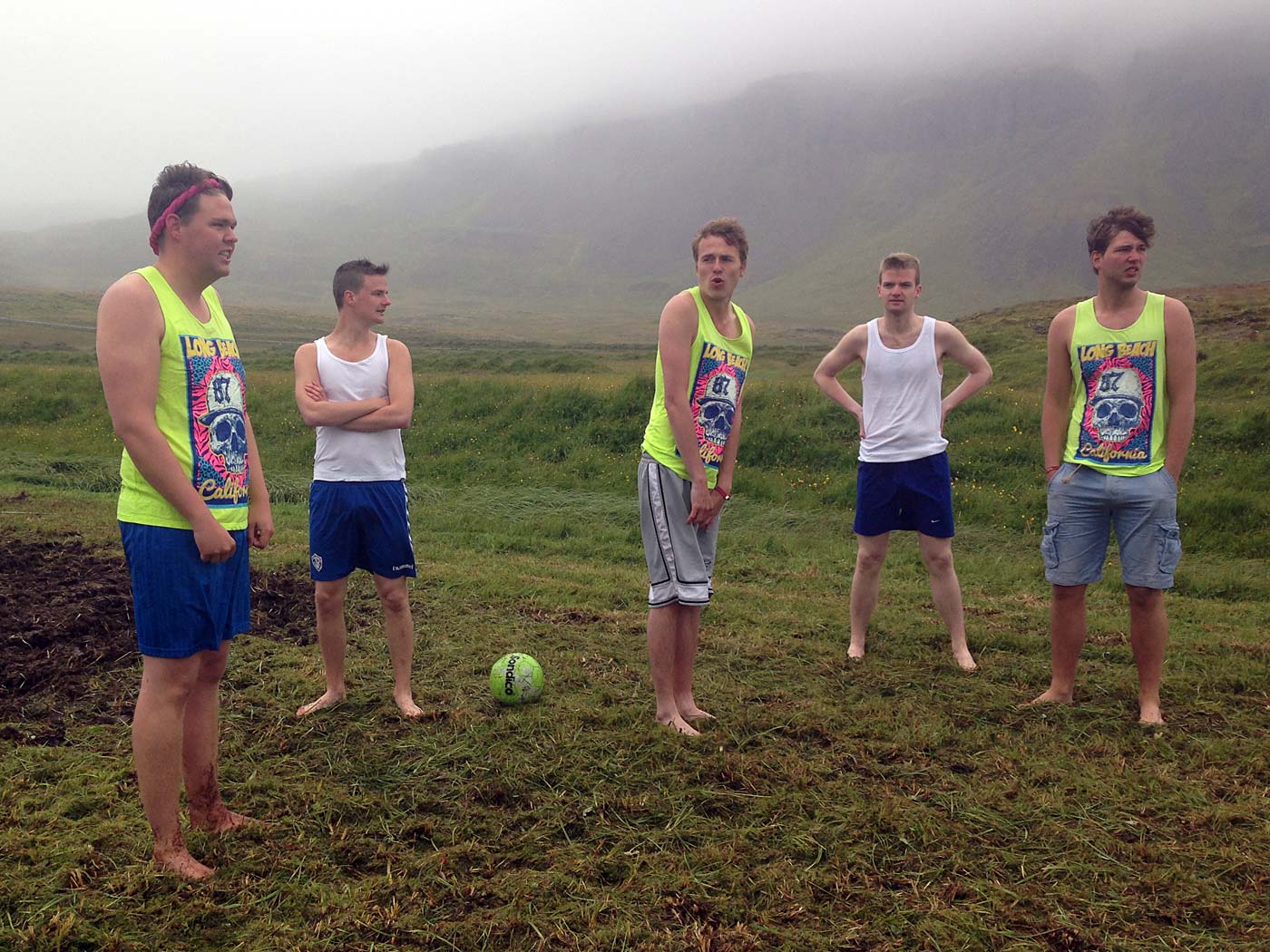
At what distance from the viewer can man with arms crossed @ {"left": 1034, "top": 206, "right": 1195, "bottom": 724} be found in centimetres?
486

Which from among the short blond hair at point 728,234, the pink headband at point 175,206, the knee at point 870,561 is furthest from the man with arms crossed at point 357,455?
the knee at point 870,561

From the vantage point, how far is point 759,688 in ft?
18.5

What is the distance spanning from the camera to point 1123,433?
4902mm

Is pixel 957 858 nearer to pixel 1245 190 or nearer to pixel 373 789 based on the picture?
pixel 373 789

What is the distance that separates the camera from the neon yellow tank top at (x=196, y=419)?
3250mm

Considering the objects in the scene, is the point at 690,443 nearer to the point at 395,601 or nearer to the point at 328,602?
the point at 395,601

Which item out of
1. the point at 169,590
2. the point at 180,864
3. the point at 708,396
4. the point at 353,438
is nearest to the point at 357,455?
the point at 353,438

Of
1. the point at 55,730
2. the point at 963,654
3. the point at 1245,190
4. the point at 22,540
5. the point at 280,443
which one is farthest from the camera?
the point at 1245,190

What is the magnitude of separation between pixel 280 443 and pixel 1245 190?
676ft

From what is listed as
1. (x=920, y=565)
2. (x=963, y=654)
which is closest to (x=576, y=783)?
(x=963, y=654)

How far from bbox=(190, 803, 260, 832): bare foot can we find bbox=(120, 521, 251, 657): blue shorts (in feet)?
2.75

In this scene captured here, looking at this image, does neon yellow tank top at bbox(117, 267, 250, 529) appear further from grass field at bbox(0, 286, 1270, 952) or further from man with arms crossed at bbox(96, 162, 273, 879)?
grass field at bbox(0, 286, 1270, 952)

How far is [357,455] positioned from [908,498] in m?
3.41

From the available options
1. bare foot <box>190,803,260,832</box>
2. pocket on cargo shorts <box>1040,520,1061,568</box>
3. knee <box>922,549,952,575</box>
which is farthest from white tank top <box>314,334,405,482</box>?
pocket on cargo shorts <box>1040,520,1061,568</box>
